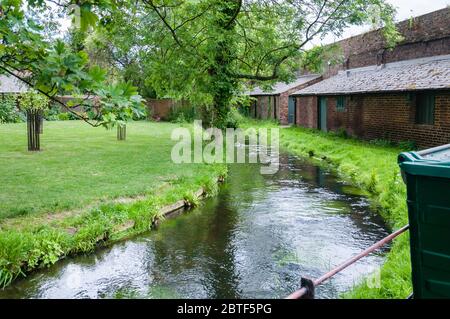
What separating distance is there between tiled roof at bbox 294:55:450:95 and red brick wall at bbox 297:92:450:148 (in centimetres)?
45

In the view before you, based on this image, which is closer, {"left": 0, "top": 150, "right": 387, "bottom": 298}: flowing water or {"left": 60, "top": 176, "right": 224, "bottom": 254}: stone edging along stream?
{"left": 0, "top": 150, "right": 387, "bottom": 298}: flowing water

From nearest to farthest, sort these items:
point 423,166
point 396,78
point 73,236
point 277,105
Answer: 1. point 423,166
2. point 73,236
3. point 396,78
4. point 277,105

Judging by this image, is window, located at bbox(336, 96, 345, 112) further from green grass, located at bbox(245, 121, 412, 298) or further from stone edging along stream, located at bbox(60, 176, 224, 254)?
stone edging along stream, located at bbox(60, 176, 224, 254)

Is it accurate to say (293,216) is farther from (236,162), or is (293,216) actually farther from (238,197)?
(236,162)

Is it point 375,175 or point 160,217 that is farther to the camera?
point 375,175

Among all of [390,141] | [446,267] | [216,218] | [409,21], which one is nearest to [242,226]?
[216,218]

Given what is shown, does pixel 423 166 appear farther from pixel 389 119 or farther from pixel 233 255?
pixel 389 119

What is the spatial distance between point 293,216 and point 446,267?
569cm

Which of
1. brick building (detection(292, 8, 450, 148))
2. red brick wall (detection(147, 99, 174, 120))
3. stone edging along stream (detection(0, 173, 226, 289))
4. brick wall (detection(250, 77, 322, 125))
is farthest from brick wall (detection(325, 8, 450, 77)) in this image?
red brick wall (detection(147, 99, 174, 120))

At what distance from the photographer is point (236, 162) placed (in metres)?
15.9

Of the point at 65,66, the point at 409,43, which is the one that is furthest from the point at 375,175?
the point at 409,43

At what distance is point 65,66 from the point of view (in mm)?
3838

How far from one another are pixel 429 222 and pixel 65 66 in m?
3.31

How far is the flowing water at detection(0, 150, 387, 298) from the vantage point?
5473 millimetres
